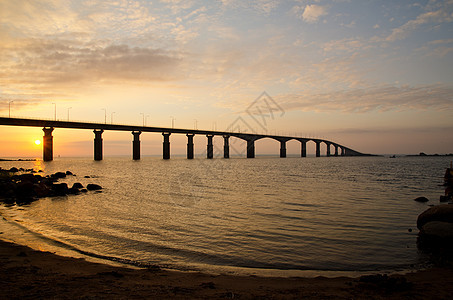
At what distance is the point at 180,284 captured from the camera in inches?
303

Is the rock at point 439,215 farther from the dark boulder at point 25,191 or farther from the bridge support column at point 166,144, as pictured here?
the bridge support column at point 166,144

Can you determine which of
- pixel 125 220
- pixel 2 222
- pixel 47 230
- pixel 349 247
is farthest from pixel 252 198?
pixel 2 222

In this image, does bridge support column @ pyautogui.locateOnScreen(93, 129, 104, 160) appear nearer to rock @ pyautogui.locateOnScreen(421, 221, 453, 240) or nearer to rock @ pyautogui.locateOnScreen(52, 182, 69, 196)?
rock @ pyautogui.locateOnScreen(52, 182, 69, 196)

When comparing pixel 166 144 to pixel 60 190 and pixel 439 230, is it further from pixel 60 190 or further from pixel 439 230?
pixel 439 230

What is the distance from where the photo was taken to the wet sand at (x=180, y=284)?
6891 millimetres

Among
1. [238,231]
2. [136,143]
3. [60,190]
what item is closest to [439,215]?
[238,231]

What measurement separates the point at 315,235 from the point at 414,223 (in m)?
6.86

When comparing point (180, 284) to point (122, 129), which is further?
point (122, 129)

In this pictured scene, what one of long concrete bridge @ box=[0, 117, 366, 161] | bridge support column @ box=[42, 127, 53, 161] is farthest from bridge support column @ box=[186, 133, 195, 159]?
bridge support column @ box=[42, 127, 53, 161]

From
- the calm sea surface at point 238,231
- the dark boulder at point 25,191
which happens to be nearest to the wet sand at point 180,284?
the calm sea surface at point 238,231

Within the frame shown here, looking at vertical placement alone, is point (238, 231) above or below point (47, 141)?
below

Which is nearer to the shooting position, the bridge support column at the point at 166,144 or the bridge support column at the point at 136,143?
the bridge support column at the point at 136,143

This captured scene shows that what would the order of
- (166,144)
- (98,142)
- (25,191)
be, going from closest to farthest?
(25,191), (98,142), (166,144)

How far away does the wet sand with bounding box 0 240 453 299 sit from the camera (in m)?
6.89
